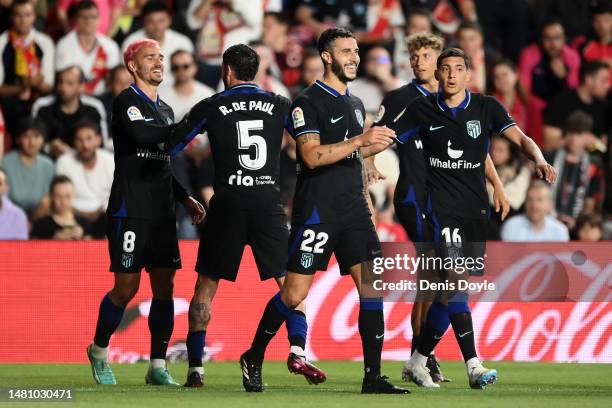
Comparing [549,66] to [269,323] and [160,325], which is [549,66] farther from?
[269,323]

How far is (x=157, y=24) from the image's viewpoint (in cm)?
1612

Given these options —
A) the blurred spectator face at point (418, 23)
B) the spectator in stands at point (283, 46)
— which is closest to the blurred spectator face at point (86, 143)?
the spectator in stands at point (283, 46)

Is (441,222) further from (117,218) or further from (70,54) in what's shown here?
(70,54)

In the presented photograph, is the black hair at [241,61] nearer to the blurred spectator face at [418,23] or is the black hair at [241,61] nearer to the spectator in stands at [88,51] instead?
the spectator in stands at [88,51]

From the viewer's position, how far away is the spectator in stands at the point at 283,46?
660 inches

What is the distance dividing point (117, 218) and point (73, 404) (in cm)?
195

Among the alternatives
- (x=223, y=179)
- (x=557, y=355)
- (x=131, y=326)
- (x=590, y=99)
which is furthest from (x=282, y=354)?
(x=590, y=99)

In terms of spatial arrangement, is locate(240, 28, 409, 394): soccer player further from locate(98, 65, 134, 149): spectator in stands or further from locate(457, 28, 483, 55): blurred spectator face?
locate(457, 28, 483, 55): blurred spectator face

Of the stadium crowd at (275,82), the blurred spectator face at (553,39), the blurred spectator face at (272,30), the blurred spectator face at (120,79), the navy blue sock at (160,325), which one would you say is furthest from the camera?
the blurred spectator face at (553,39)

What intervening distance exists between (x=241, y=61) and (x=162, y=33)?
22.1ft

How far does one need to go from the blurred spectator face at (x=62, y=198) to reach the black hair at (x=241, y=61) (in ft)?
15.9

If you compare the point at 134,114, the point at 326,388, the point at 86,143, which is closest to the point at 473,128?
the point at 326,388

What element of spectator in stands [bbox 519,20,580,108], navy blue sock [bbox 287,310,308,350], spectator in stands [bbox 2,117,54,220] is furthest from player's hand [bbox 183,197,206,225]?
spectator in stands [bbox 519,20,580,108]

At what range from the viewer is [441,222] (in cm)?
975
